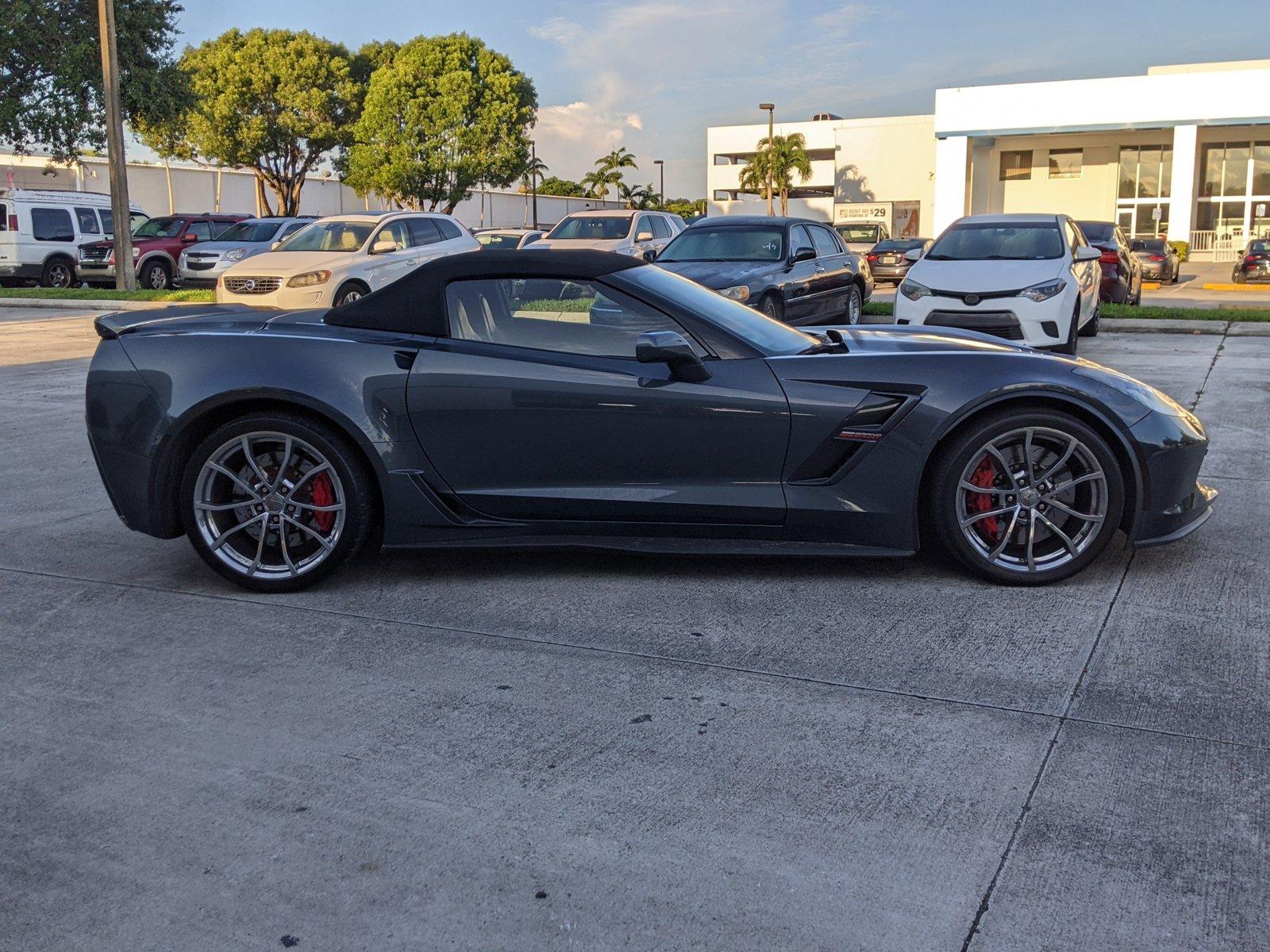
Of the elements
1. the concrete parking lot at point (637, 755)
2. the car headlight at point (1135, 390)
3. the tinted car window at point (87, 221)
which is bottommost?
the concrete parking lot at point (637, 755)

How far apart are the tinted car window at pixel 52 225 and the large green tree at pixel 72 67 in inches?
171

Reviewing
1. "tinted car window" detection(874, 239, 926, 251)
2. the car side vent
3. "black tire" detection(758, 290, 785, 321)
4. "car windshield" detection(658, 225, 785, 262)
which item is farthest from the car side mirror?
"tinted car window" detection(874, 239, 926, 251)

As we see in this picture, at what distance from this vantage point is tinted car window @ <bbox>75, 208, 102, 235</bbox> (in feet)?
88.2

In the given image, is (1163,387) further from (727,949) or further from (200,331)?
(727,949)

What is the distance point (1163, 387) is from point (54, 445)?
8468 mm

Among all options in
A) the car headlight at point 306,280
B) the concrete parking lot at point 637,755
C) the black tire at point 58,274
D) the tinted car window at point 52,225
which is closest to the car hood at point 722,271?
the car headlight at point 306,280

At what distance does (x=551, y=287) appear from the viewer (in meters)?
4.82

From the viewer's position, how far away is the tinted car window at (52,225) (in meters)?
26.1

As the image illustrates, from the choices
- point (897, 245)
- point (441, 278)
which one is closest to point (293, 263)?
point (441, 278)

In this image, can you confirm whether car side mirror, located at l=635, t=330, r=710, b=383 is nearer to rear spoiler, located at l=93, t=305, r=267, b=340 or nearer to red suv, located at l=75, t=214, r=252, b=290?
rear spoiler, located at l=93, t=305, r=267, b=340

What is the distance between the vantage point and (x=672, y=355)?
14.9ft

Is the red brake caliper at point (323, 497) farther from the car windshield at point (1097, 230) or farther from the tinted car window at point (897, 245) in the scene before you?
the tinted car window at point (897, 245)

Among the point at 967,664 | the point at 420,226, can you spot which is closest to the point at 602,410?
the point at 967,664

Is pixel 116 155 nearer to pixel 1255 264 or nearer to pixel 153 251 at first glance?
pixel 153 251
